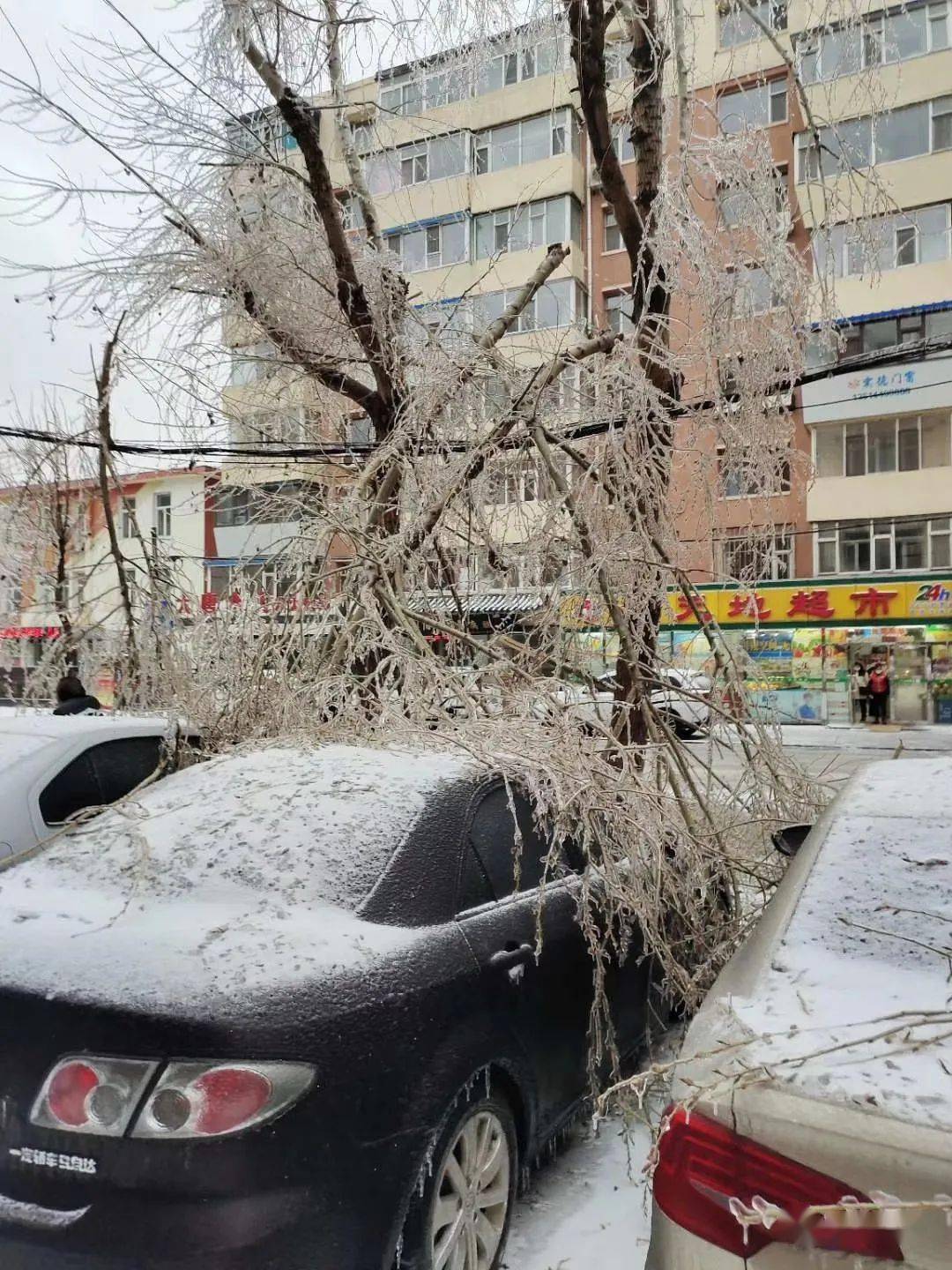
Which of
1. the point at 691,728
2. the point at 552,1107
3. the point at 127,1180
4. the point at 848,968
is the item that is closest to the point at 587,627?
the point at 691,728

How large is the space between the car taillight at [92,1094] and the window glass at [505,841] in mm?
1226

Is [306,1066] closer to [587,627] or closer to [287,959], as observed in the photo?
[287,959]

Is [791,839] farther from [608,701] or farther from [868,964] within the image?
[608,701]

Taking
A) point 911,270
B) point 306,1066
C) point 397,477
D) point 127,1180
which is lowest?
point 127,1180

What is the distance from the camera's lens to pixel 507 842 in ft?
10.3

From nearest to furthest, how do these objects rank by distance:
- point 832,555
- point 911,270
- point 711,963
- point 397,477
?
1. point 711,963
2. point 397,477
3. point 911,270
4. point 832,555

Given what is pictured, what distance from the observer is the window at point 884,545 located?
2358cm

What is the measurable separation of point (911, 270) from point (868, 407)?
3429 mm

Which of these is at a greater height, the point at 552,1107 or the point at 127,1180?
the point at 127,1180

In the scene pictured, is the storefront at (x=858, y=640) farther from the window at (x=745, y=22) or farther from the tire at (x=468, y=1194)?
the tire at (x=468, y=1194)

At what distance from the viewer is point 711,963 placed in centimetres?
387

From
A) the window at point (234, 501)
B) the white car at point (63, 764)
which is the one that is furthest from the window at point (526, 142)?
the white car at point (63, 764)

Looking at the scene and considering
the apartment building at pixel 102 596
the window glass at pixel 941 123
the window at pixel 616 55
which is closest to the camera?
the apartment building at pixel 102 596

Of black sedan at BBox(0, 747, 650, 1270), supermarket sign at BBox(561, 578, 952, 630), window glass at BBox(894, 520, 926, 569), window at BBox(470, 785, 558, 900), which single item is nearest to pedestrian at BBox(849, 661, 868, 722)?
supermarket sign at BBox(561, 578, 952, 630)
